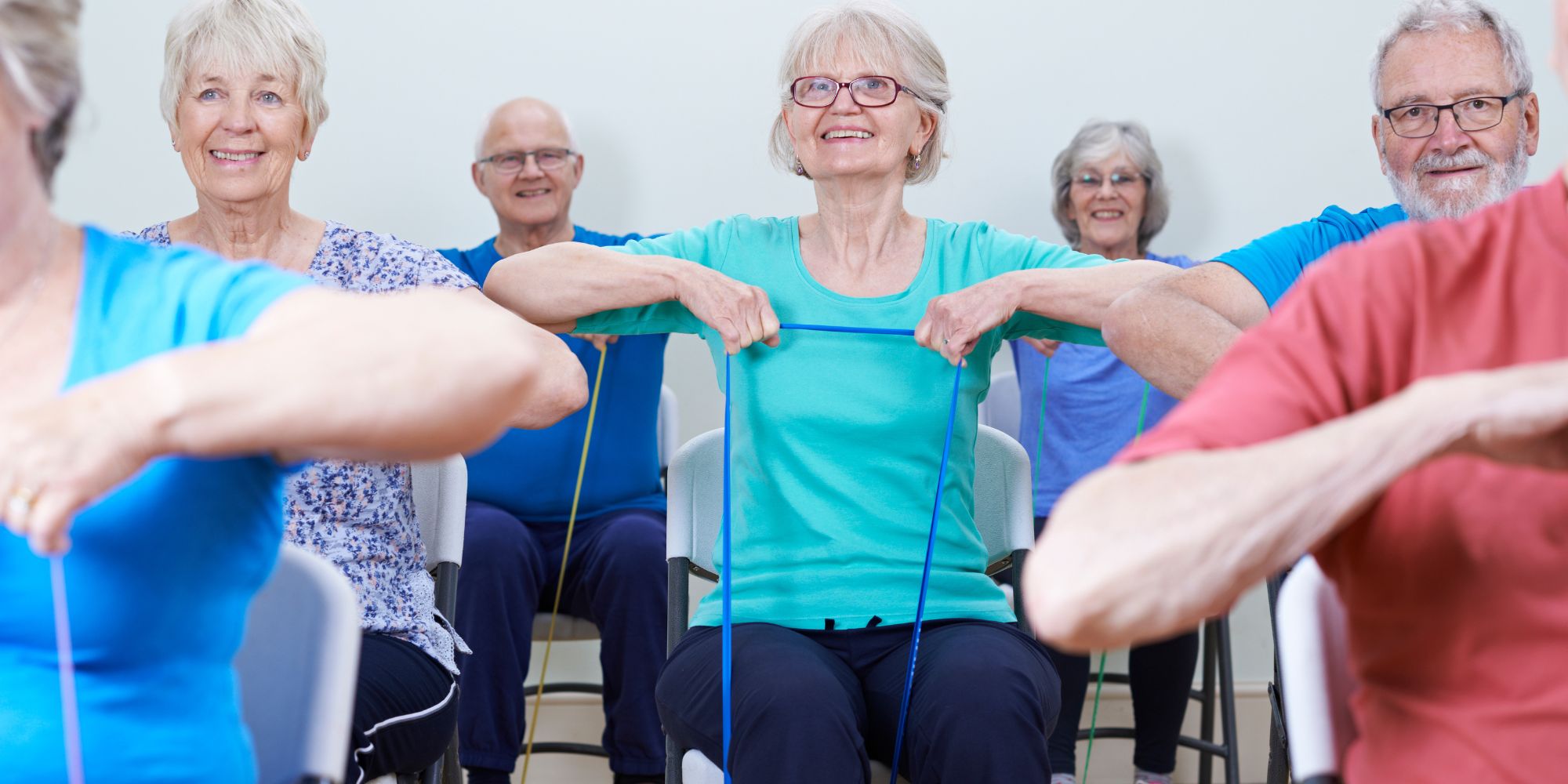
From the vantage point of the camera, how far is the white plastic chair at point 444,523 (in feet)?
6.02

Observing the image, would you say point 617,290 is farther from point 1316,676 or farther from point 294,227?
point 1316,676

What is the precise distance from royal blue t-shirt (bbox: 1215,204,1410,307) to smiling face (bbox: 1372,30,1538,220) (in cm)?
8

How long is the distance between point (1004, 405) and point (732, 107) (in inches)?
35.3

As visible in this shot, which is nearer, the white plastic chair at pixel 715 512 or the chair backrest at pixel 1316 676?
the chair backrest at pixel 1316 676

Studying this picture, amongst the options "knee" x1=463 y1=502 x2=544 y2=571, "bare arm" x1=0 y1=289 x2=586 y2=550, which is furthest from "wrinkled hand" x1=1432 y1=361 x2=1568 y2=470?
"knee" x1=463 y1=502 x2=544 y2=571

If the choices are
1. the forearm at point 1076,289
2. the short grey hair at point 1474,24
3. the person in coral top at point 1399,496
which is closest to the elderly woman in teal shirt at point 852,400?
the forearm at point 1076,289

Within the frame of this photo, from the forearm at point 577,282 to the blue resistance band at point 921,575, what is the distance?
136 millimetres

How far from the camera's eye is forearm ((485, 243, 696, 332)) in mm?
1915

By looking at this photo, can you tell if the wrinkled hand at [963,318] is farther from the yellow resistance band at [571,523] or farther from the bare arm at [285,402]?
the bare arm at [285,402]

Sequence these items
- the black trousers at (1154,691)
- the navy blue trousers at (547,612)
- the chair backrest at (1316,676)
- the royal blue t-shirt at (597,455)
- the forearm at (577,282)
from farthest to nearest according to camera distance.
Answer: the black trousers at (1154,691)
the royal blue t-shirt at (597,455)
the navy blue trousers at (547,612)
the forearm at (577,282)
the chair backrest at (1316,676)

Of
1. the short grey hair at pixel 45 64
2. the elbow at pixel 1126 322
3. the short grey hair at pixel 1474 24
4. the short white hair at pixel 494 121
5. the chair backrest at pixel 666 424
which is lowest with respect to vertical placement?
the chair backrest at pixel 666 424

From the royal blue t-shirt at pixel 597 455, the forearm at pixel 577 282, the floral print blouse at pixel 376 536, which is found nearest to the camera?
the floral print blouse at pixel 376 536

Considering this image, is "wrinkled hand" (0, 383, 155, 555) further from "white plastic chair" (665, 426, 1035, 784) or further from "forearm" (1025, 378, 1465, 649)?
"white plastic chair" (665, 426, 1035, 784)

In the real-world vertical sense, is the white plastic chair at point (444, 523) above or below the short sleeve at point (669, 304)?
below
